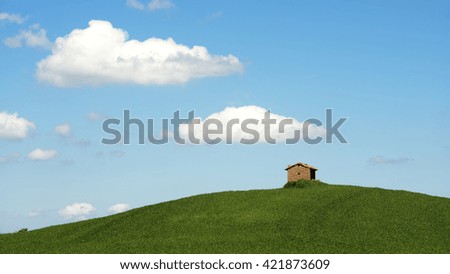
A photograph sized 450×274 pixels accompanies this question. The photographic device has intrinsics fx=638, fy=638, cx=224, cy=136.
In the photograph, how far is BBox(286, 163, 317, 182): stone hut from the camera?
92062 millimetres

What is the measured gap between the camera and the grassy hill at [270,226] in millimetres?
57500

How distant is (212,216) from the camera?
241 feet

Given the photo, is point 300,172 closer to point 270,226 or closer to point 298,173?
point 298,173

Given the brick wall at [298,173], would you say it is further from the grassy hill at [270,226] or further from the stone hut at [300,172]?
the grassy hill at [270,226]

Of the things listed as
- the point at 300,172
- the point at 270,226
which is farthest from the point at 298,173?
the point at 270,226

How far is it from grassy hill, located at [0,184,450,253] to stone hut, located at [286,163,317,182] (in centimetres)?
292

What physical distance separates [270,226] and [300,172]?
26.2 metres

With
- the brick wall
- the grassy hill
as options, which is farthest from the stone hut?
the grassy hill

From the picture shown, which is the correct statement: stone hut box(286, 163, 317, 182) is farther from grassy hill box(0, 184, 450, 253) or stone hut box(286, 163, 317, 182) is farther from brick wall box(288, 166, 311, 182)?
grassy hill box(0, 184, 450, 253)

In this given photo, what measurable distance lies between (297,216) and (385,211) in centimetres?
1166

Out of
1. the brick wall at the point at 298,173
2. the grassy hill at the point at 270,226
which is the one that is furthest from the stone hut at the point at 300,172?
the grassy hill at the point at 270,226
